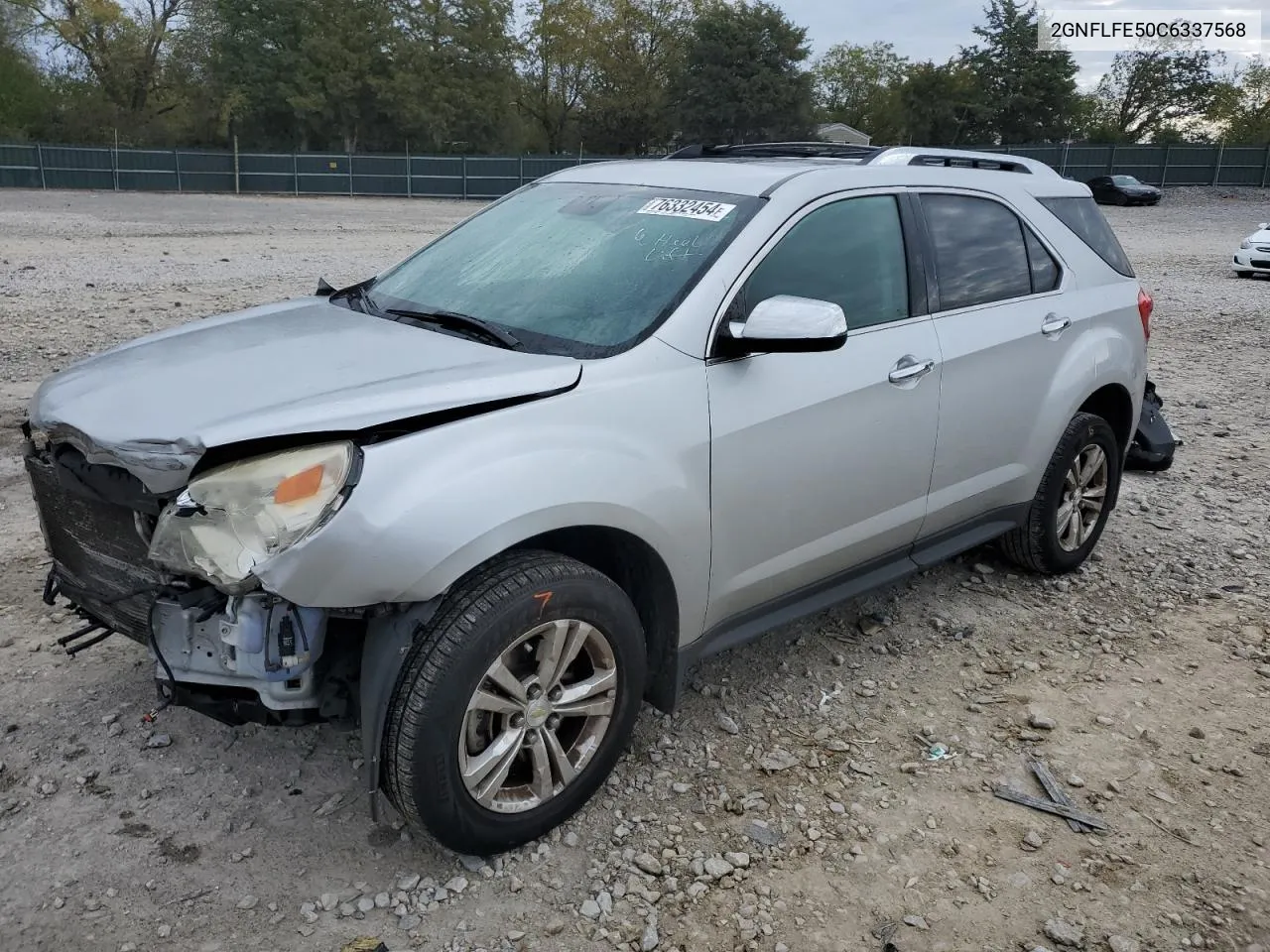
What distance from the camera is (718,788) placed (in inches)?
129

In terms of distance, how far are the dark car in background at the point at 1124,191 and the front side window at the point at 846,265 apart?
39465 millimetres

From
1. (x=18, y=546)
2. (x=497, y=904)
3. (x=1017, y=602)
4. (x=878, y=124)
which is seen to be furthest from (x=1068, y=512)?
(x=878, y=124)

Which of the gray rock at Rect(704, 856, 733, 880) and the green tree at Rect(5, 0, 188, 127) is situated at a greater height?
the green tree at Rect(5, 0, 188, 127)

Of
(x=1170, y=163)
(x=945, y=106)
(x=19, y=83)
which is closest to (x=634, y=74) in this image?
(x=945, y=106)

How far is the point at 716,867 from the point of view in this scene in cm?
293

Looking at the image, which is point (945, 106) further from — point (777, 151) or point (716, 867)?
point (716, 867)

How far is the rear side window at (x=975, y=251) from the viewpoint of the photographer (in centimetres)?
397

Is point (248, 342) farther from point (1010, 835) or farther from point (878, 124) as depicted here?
point (878, 124)

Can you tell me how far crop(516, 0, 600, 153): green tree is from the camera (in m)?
62.2

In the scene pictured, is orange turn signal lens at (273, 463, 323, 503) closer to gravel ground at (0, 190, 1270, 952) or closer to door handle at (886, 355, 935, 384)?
gravel ground at (0, 190, 1270, 952)

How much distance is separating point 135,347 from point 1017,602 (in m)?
3.72

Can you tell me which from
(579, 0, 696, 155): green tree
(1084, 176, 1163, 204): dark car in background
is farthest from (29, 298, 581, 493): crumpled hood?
(579, 0, 696, 155): green tree

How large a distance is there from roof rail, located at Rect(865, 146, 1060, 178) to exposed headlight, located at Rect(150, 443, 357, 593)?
2445mm

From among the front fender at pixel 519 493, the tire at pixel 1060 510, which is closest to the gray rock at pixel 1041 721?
the tire at pixel 1060 510
